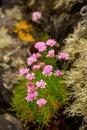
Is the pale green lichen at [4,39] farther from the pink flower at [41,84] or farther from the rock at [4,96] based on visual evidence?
the pink flower at [41,84]

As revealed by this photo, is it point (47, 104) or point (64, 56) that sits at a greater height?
point (64, 56)

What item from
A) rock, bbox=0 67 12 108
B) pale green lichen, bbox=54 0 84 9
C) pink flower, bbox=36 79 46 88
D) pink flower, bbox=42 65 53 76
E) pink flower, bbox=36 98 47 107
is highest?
pale green lichen, bbox=54 0 84 9

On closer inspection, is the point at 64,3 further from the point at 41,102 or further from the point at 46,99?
the point at 41,102

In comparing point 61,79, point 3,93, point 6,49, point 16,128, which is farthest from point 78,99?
point 6,49

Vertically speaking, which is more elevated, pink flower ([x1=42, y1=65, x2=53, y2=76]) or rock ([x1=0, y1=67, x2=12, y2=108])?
rock ([x1=0, y1=67, x2=12, y2=108])

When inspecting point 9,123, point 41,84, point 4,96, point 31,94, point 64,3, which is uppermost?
point 64,3

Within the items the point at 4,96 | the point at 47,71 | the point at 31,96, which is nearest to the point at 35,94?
the point at 31,96

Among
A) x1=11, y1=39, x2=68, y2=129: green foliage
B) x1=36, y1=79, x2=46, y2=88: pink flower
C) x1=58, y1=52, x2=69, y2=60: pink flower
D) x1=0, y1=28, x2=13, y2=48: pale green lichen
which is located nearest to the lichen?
x1=0, y1=28, x2=13, y2=48: pale green lichen

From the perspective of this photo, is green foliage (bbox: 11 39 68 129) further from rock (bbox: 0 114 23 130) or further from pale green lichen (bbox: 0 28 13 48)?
pale green lichen (bbox: 0 28 13 48)

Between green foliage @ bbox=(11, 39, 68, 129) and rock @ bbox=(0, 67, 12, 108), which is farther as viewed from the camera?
rock @ bbox=(0, 67, 12, 108)
